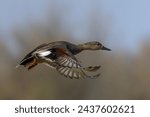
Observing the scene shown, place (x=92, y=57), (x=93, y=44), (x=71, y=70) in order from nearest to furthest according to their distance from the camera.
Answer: (x=71, y=70)
(x=93, y=44)
(x=92, y=57)

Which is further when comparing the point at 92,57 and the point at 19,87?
the point at 19,87

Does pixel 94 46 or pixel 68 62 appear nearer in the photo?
pixel 68 62

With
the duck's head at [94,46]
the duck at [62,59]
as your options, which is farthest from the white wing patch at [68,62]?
the duck's head at [94,46]

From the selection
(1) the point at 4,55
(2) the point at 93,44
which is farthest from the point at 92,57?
(1) the point at 4,55

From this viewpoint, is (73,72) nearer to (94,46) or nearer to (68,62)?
(68,62)

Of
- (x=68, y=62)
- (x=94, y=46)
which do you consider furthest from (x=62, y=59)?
(x=94, y=46)

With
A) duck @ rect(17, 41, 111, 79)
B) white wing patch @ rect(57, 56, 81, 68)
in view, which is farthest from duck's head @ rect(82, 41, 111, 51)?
white wing patch @ rect(57, 56, 81, 68)

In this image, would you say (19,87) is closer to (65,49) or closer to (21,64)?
(21,64)

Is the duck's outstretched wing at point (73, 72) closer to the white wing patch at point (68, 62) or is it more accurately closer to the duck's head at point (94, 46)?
the white wing patch at point (68, 62)
